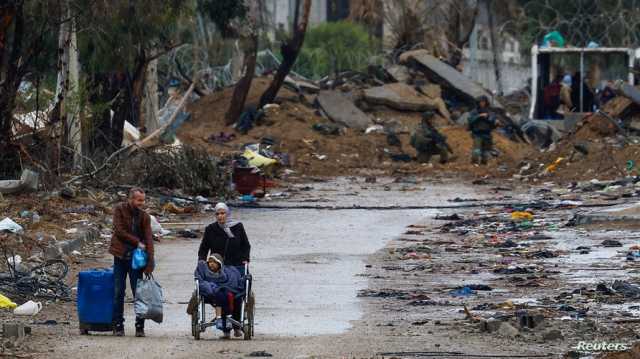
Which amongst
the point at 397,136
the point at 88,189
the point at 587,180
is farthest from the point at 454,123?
the point at 88,189

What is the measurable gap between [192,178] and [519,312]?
16.0 m

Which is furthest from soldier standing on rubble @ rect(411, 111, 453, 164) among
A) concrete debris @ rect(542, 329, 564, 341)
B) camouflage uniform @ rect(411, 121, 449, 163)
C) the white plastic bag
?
concrete debris @ rect(542, 329, 564, 341)

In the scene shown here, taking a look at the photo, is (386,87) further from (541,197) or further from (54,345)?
(54,345)

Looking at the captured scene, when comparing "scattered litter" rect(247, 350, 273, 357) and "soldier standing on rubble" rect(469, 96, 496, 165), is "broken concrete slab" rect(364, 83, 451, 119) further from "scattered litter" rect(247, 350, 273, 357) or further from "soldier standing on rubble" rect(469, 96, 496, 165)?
"scattered litter" rect(247, 350, 273, 357)

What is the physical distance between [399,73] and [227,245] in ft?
118

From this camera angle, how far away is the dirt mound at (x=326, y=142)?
128 feet

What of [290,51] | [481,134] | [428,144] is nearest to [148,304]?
[481,134]

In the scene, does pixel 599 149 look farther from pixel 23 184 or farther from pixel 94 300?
pixel 94 300

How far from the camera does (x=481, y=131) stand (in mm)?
37312

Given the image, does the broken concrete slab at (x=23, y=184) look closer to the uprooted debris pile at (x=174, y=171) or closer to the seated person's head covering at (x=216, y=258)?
the uprooted debris pile at (x=174, y=171)

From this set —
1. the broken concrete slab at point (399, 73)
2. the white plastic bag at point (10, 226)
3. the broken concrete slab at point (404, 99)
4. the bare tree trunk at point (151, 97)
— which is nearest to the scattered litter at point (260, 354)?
the white plastic bag at point (10, 226)

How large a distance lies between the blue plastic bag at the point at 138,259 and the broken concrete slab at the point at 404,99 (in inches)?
1278

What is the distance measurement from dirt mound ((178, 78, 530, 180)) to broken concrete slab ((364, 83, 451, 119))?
0.28 meters

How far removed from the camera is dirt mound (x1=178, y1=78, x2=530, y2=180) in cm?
3894
